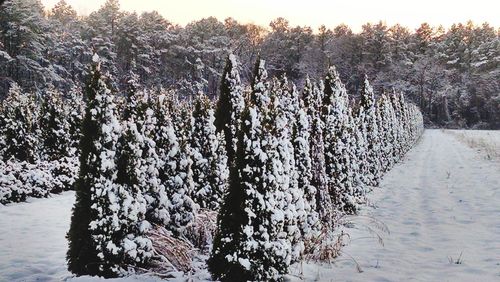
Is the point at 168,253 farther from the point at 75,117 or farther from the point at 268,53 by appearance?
the point at 268,53

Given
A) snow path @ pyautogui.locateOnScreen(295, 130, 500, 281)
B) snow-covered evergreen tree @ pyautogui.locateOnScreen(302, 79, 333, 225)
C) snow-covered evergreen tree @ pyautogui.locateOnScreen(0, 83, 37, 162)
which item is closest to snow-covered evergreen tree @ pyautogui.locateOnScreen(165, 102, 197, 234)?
snow path @ pyautogui.locateOnScreen(295, 130, 500, 281)

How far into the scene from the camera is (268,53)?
223ft

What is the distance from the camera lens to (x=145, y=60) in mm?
48281

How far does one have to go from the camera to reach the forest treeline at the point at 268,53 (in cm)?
4075

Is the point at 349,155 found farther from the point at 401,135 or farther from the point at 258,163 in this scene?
the point at 401,135

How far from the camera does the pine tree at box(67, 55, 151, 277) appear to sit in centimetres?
533

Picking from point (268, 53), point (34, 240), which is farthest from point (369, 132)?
point (268, 53)

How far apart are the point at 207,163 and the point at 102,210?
3169 mm

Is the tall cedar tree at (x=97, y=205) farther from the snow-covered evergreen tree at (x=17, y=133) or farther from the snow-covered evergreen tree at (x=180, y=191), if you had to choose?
the snow-covered evergreen tree at (x=17, y=133)

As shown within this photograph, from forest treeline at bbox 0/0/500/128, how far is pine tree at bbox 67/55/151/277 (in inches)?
1372

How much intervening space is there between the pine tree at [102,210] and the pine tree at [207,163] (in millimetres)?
2551

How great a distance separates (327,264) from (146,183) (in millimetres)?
3269

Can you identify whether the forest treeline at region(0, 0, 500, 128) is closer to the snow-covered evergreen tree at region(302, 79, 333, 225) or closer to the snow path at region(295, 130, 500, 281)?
the snow path at region(295, 130, 500, 281)

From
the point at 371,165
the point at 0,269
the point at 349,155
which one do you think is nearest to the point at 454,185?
the point at 371,165
